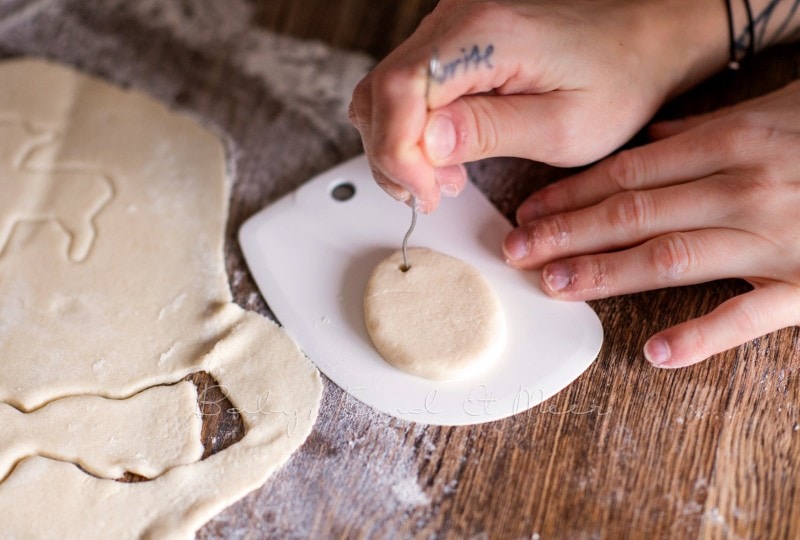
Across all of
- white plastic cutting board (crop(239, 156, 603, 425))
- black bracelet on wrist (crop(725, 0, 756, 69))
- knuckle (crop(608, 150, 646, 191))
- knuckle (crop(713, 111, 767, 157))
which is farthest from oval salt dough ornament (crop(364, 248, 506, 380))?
black bracelet on wrist (crop(725, 0, 756, 69))

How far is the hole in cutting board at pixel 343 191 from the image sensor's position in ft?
3.53

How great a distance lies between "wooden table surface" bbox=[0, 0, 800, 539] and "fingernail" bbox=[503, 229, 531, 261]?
0.38ft

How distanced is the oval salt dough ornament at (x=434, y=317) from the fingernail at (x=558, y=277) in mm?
73

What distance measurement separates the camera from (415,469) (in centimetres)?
84

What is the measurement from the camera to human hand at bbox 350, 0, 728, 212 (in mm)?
784

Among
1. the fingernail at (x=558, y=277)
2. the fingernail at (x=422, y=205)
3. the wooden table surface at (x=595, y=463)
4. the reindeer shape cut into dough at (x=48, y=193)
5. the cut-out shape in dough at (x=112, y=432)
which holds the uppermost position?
the fingernail at (x=422, y=205)

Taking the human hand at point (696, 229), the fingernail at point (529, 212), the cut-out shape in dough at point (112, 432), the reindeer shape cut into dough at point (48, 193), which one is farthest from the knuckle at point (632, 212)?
the reindeer shape cut into dough at point (48, 193)

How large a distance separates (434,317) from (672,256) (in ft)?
0.99

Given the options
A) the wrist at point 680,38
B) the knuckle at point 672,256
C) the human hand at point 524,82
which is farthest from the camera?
the wrist at point 680,38

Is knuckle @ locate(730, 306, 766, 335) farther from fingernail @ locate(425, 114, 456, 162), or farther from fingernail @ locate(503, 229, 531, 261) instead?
fingernail @ locate(425, 114, 456, 162)

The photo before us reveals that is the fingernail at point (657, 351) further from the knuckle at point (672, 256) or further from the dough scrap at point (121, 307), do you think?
the dough scrap at point (121, 307)

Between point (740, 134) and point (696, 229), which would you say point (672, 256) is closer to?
point (696, 229)

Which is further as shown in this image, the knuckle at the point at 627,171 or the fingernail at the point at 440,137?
the knuckle at the point at 627,171

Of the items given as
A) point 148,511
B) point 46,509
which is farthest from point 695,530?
point 46,509
